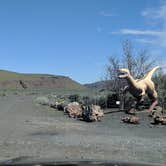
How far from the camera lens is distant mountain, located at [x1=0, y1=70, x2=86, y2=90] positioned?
181 m

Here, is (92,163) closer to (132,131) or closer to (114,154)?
(114,154)

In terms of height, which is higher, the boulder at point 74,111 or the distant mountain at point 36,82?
the distant mountain at point 36,82

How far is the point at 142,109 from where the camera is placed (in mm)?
32938

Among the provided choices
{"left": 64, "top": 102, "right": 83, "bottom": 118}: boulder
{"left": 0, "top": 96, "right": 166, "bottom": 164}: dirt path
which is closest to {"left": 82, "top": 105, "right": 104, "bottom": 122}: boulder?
{"left": 0, "top": 96, "right": 166, "bottom": 164}: dirt path

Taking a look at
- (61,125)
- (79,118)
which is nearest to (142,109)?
→ (79,118)

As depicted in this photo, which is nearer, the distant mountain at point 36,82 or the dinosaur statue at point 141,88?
→ the dinosaur statue at point 141,88

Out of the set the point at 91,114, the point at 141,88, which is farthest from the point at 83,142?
the point at 141,88

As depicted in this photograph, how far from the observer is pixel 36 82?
186 meters

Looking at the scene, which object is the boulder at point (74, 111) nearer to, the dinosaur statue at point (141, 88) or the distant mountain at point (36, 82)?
the dinosaur statue at point (141, 88)

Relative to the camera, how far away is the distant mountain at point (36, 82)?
594 ft

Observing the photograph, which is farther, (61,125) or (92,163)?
(61,125)

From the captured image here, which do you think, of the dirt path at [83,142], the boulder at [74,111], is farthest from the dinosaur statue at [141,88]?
the dirt path at [83,142]

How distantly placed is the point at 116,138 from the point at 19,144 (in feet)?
12.6

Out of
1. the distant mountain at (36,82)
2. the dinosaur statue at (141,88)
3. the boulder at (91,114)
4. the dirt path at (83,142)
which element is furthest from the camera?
the distant mountain at (36,82)
